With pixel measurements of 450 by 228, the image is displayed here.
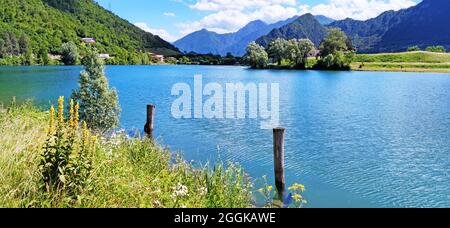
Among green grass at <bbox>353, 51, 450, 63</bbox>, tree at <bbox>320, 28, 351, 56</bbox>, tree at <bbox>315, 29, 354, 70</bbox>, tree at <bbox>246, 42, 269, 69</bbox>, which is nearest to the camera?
tree at <bbox>315, 29, 354, 70</bbox>

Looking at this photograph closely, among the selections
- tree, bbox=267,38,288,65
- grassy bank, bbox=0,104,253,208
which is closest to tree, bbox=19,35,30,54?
tree, bbox=267,38,288,65

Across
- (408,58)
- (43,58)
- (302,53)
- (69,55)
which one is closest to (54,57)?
(69,55)

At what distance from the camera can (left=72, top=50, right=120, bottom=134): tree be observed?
18.7 meters

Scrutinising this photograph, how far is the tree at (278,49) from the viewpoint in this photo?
137 meters

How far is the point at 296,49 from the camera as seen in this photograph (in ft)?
442

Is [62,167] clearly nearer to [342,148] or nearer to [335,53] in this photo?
[342,148]

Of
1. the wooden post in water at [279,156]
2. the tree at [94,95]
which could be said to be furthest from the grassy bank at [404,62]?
the wooden post in water at [279,156]

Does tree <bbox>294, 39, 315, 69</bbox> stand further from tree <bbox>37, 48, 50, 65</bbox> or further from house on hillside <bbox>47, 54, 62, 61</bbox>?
house on hillside <bbox>47, 54, 62, 61</bbox>

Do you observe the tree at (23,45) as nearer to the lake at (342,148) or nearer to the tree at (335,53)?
the tree at (335,53)

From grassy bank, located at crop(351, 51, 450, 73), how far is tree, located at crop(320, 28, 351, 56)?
22.5ft

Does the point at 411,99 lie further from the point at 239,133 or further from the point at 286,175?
the point at 286,175

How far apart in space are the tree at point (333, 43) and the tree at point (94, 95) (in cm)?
11748

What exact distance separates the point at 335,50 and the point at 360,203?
12209 centimetres

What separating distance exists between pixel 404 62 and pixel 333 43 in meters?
25.5
